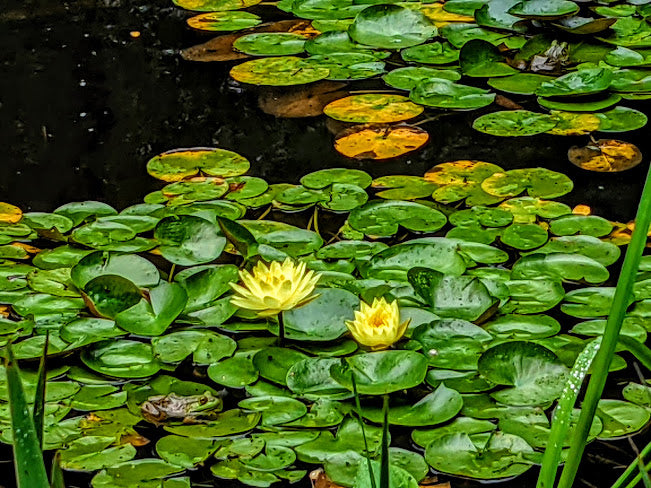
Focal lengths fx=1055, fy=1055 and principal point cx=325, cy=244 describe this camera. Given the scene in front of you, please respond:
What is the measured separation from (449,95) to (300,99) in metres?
0.35

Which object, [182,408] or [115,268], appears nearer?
[182,408]

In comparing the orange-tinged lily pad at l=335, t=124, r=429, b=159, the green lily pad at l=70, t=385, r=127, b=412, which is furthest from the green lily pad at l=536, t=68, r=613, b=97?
the green lily pad at l=70, t=385, r=127, b=412

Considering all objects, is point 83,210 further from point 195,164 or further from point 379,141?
point 379,141

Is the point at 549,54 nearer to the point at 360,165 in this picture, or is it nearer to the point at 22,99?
the point at 360,165

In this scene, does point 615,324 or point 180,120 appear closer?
point 615,324

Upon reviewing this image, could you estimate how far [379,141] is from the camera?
2.24 m

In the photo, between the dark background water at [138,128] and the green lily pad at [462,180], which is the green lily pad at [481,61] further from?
the green lily pad at [462,180]

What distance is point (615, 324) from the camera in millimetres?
872

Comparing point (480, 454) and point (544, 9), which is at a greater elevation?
point (544, 9)

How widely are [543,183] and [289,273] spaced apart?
72 centimetres

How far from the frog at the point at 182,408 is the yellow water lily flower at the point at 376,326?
245mm

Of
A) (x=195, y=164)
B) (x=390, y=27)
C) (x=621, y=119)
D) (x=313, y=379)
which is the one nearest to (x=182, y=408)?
(x=313, y=379)

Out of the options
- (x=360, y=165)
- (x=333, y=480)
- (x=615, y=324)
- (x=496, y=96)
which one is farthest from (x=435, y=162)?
(x=615, y=324)

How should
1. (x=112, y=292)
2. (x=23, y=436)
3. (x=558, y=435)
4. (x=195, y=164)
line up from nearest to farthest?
1. (x=23, y=436)
2. (x=558, y=435)
3. (x=112, y=292)
4. (x=195, y=164)
